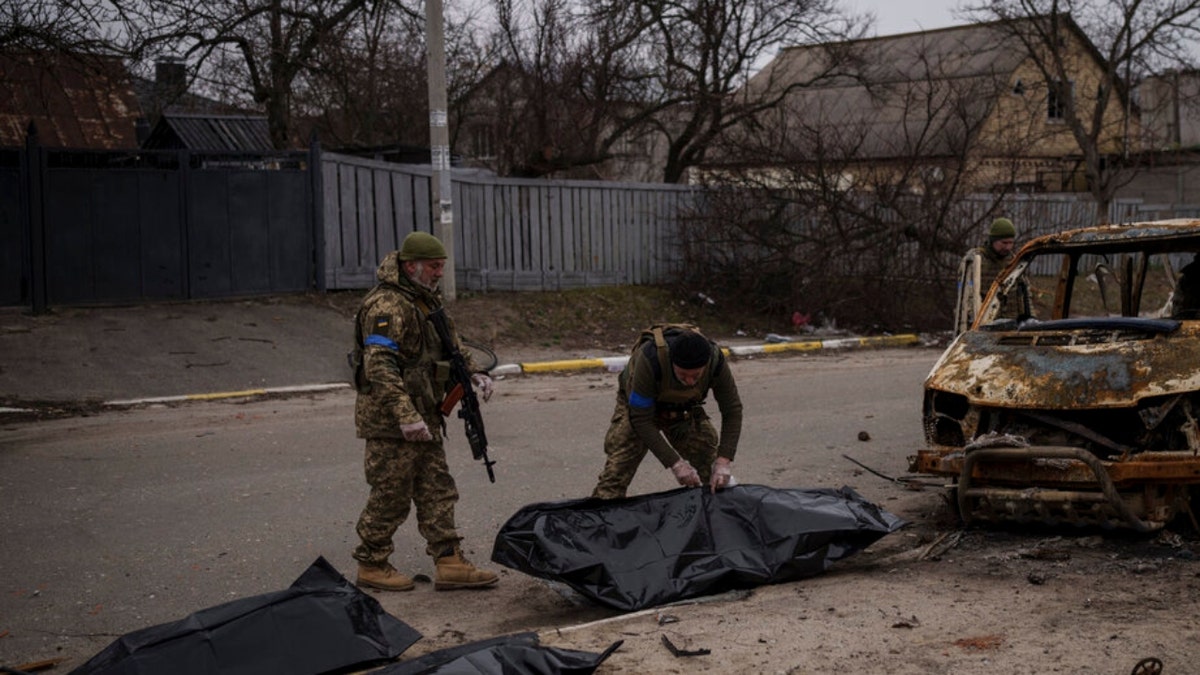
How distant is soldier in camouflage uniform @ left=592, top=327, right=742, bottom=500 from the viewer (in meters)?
5.87

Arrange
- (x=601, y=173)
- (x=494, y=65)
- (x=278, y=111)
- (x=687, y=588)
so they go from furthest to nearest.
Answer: (x=601, y=173)
(x=494, y=65)
(x=278, y=111)
(x=687, y=588)

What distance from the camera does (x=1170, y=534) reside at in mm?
6020

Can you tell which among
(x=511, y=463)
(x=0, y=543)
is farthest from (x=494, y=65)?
(x=0, y=543)

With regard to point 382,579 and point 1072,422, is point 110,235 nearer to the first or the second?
point 382,579

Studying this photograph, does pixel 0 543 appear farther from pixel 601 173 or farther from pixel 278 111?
pixel 601 173

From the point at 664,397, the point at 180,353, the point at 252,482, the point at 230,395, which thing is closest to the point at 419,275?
the point at 664,397

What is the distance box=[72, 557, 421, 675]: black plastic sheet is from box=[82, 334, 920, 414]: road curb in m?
7.53

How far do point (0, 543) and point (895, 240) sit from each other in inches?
556

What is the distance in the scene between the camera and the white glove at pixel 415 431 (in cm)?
569

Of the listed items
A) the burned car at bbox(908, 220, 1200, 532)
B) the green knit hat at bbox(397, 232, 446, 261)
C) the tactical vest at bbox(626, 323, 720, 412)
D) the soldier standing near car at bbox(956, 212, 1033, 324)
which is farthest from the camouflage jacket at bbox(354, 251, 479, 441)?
the soldier standing near car at bbox(956, 212, 1033, 324)

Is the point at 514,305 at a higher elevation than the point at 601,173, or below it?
below

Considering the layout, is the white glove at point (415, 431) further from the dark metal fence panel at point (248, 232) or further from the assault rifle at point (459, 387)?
the dark metal fence panel at point (248, 232)

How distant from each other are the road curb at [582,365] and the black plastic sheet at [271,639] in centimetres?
753

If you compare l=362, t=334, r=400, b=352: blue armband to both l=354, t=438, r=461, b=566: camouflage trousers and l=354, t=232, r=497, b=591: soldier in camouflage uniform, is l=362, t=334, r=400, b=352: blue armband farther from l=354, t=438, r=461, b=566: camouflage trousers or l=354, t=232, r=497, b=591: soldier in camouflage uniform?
l=354, t=438, r=461, b=566: camouflage trousers
